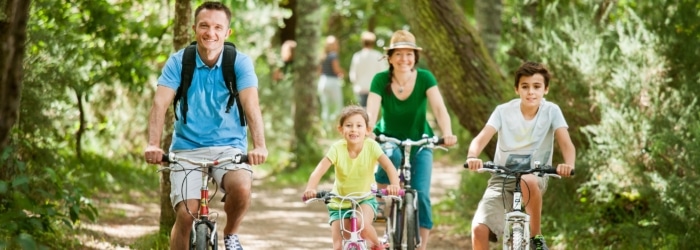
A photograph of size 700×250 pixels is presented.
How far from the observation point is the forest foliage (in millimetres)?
8695

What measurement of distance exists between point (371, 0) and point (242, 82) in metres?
17.1

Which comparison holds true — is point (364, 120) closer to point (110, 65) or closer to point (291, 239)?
point (291, 239)

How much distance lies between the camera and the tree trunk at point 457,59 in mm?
11055

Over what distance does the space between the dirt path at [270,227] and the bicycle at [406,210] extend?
191 centimetres

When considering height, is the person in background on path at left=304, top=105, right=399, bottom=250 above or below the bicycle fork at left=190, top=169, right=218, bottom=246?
above

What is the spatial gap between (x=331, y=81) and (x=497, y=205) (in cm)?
1289

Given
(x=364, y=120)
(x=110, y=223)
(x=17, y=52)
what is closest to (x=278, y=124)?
(x=110, y=223)

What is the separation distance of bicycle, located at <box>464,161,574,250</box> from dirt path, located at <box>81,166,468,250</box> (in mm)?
3525

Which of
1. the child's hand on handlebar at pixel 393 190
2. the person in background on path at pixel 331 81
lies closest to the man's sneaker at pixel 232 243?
the child's hand on handlebar at pixel 393 190

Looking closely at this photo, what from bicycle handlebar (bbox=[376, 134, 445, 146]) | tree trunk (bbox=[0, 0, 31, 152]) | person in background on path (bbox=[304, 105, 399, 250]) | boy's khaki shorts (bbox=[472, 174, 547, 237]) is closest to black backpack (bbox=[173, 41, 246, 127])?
person in background on path (bbox=[304, 105, 399, 250])

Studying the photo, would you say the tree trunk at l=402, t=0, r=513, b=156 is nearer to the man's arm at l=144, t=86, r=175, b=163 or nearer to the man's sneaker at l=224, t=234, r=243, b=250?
the man's sneaker at l=224, t=234, r=243, b=250

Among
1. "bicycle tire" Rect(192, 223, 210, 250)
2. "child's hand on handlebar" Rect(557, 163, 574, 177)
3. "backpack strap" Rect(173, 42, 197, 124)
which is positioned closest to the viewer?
"bicycle tire" Rect(192, 223, 210, 250)

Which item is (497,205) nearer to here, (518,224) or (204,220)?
(518,224)

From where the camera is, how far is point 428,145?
8.47 metres
